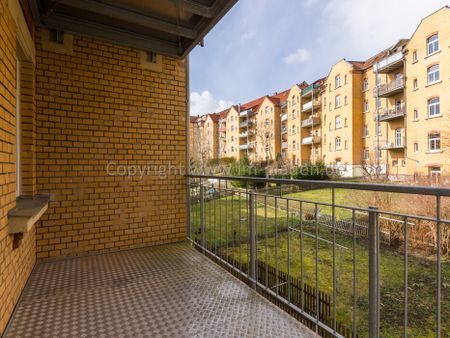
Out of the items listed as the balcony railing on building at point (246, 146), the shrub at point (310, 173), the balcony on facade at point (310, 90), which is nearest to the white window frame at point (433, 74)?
the shrub at point (310, 173)

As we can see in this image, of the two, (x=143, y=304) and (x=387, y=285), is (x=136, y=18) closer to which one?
(x=143, y=304)

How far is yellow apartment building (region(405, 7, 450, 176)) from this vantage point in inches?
687

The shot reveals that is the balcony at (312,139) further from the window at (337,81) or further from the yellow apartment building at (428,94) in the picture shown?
the yellow apartment building at (428,94)

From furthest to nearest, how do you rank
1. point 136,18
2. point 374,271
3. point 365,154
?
point 365,154 → point 136,18 → point 374,271

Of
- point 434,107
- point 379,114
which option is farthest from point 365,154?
point 434,107

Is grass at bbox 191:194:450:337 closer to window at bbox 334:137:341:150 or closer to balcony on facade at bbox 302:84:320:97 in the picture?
window at bbox 334:137:341:150

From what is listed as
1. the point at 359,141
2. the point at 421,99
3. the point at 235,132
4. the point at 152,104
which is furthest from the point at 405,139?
the point at 235,132

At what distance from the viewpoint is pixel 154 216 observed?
3.60 metres

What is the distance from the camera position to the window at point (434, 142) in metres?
17.8

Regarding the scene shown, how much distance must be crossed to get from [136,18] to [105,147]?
5.07ft

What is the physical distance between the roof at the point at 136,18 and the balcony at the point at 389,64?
24.1 metres

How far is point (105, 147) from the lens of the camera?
10.8 ft

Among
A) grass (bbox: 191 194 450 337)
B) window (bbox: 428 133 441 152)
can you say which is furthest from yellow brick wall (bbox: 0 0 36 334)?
window (bbox: 428 133 441 152)

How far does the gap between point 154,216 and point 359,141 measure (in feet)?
87.4
